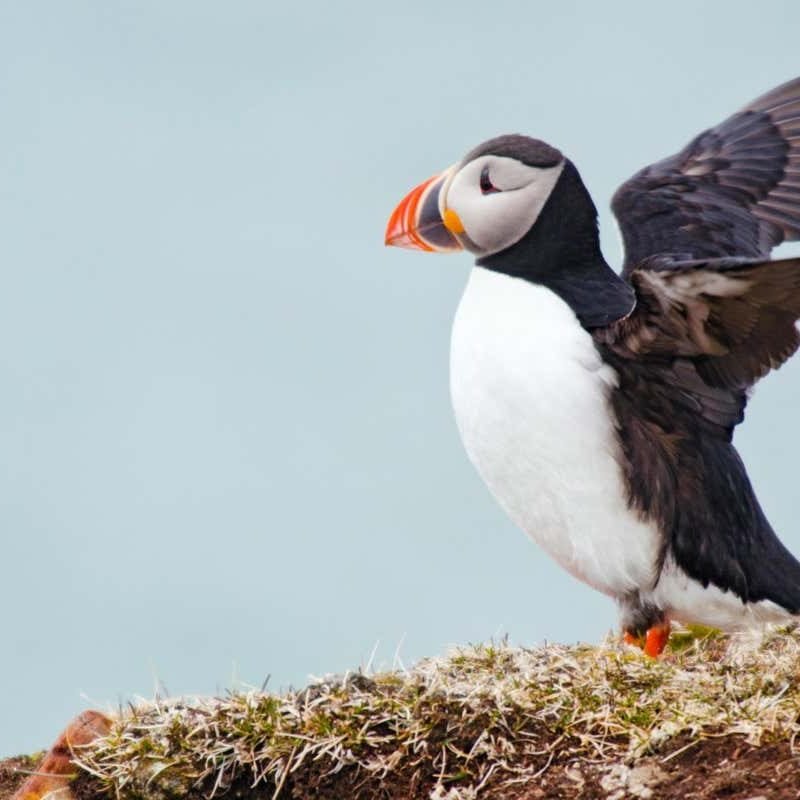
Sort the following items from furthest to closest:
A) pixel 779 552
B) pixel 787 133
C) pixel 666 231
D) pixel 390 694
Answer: pixel 787 133 < pixel 666 231 < pixel 779 552 < pixel 390 694

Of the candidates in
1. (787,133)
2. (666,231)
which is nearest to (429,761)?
(666,231)

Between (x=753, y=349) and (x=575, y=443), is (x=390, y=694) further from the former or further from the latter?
(x=753, y=349)

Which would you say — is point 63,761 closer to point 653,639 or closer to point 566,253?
point 653,639

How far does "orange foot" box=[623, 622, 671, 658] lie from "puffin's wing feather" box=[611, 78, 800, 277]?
1.99 meters

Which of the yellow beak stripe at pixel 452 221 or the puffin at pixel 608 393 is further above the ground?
the yellow beak stripe at pixel 452 221

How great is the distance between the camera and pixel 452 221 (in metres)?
8.60

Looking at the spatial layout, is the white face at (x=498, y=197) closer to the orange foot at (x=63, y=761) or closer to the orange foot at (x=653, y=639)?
the orange foot at (x=653, y=639)

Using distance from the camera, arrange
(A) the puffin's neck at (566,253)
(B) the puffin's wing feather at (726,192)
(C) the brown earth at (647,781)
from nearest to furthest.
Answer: (C) the brown earth at (647,781) → (A) the puffin's neck at (566,253) → (B) the puffin's wing feather at (726,192)

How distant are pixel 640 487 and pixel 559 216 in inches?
59.4

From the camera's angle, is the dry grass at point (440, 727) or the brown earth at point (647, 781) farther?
the dry grass at point (440, 727)

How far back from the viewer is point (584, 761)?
19.0ft

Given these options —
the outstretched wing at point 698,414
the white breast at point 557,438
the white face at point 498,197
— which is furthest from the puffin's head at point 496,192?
the outstretched wing at point 698,414

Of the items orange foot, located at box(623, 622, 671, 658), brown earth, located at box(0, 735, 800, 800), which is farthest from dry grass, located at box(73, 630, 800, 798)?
orange foot, located at box(623, 622, 671, 658)

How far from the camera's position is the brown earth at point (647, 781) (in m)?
5.30
